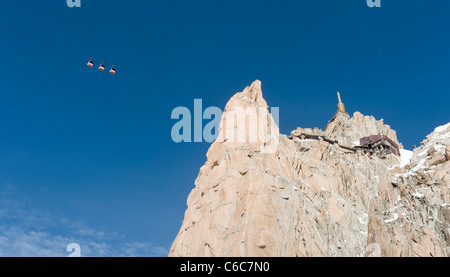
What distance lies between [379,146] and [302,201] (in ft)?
177

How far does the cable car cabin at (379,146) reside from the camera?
375ft

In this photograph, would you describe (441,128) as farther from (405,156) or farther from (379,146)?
(379,146)

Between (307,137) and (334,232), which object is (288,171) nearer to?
(334,232)

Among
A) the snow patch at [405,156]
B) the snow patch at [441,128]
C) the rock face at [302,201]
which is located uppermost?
the snow patch at [441,128]

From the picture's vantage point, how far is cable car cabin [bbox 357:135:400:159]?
114 metres

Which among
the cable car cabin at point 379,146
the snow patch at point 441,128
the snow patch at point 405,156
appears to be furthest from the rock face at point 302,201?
the cable car cabin at point 379,146

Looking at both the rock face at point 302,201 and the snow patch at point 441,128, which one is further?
the snow patch at point 441,128

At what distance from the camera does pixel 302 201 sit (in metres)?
74.8

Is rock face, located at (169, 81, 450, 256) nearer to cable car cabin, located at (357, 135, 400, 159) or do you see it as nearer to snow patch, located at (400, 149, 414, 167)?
snow patch, located at (400, 149, 414, 167)

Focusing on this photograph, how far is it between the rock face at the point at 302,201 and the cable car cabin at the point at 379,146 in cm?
1225

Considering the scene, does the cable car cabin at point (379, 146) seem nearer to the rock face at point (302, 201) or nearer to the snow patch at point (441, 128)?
the rock face at point (302, 201)

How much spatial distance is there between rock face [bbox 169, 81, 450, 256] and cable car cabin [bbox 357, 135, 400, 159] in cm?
1225

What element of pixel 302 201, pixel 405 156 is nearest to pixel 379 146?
pixel 405 156
